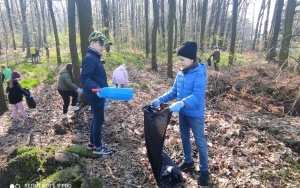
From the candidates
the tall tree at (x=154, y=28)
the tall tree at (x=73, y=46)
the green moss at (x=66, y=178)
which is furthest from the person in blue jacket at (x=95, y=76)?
the tall tree at (x=154, y=28)

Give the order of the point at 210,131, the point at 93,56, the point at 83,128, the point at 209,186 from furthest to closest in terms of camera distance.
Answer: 1. the point at 83,128
2. the point at 210,131
3. the point at 93,56
4. the point at 209,186

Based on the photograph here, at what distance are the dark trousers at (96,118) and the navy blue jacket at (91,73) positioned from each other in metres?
0.15

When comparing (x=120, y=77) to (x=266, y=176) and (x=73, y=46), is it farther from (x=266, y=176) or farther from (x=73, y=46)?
(x=266, y=176)

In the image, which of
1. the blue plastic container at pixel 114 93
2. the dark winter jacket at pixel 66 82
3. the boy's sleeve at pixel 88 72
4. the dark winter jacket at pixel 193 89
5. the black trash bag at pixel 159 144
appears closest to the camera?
the dark winter jacket at pixel 193 89

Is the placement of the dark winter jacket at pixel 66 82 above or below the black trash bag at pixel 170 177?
above

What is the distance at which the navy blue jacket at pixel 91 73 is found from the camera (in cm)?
439

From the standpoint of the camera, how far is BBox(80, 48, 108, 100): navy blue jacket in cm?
439

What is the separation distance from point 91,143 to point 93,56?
67.3 inches

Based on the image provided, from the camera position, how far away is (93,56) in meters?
4.47

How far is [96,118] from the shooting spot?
4758mm

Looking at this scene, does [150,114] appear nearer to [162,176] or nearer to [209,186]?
[162,176]

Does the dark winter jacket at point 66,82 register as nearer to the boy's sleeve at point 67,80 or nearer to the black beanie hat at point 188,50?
the boy's sleeve at point 67,80

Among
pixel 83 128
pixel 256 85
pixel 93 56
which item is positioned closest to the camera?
pixel 93 56

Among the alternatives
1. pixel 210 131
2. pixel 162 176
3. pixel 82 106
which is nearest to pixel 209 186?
pixel 162 176
